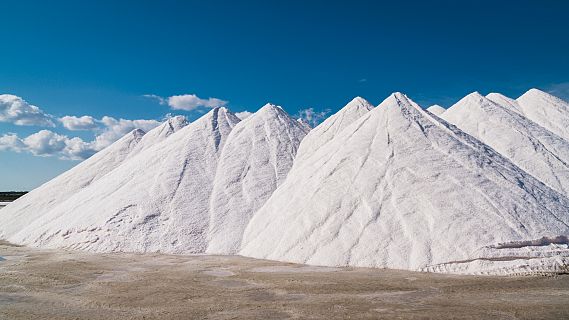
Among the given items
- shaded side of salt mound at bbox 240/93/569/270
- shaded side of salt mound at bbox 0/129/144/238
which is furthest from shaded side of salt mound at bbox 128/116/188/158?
shaded side of salt mound at bbox 240/93/569/270

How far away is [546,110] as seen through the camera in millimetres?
37812

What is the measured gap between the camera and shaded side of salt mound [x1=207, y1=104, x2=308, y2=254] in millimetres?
21688

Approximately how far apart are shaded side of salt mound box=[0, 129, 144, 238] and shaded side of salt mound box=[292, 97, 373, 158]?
1692 centimetres

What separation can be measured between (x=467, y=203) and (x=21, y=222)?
26.7 metres

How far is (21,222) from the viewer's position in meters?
27.8

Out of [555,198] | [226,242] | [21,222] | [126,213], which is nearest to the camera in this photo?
[555,198]

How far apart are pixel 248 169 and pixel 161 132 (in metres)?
16.8

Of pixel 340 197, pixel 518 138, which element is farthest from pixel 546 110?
pixel 340 197

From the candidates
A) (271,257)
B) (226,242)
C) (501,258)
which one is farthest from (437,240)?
(226,242)

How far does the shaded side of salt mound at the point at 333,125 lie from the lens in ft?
97.5

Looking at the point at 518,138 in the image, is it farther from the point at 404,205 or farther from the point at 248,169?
the point at 248,169

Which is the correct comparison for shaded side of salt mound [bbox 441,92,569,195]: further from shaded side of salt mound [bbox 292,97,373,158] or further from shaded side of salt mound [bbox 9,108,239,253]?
shaded side of salt mound [bbox 9,108,239,253]

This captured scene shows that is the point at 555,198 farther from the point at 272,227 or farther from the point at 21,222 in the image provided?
the point at 21,222

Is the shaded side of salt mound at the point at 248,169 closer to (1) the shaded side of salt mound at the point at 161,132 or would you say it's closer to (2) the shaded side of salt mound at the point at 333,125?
(2) the shaded side of salt mound at the point at 333,125
